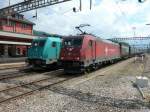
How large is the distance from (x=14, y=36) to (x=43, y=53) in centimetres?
2396

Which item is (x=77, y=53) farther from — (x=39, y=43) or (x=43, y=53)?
(x=39, y=43)

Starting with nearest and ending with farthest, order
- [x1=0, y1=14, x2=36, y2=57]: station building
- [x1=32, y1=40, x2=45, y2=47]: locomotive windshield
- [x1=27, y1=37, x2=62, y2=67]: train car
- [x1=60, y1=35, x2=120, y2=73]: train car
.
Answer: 1. [x1=60, y1=35, x2=120, y2=73]: train car
2. [x1=27, y1=37, x2=62, y2=67]: train car
3. [x1=32, y1=40, x2=45, y2=47]: locomotive windshield
4. [x1=0, y1=14, x2=36, y2=57]: station building

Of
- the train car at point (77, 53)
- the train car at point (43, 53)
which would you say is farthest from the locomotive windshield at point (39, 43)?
the train car at point (77, 53)

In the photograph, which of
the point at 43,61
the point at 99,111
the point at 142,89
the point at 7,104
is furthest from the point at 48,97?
the point at 43,61

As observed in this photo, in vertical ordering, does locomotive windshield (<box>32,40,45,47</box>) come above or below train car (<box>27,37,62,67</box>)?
above

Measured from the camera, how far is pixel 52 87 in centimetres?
1435

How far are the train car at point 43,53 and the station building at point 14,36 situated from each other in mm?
16318

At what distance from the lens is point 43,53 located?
2241 centimetres

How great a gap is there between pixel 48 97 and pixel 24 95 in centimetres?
109

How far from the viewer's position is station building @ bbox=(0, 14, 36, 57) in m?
43.9

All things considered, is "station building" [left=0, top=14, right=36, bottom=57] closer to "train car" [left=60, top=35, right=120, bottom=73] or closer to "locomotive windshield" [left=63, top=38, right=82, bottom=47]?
"locomotive windshield" [left=63, top=38, right=82, bottom=47]

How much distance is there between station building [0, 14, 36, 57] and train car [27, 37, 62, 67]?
1632cm

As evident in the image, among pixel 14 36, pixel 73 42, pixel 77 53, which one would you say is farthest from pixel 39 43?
pixel 14 36

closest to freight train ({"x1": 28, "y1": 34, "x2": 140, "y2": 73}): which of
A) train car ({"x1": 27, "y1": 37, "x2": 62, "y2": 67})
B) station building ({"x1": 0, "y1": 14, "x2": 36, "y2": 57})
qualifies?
train car ({"x1": 27, "y1": 37, "x2": 62, "y2": 67})
